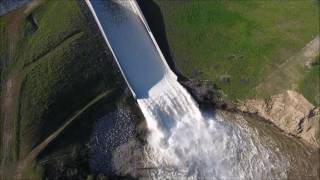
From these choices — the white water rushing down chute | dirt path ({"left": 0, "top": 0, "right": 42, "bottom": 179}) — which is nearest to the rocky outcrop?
the white water rushing down chute

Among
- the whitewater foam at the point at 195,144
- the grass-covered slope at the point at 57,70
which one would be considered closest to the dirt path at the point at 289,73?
the whitewater foam at the point at 195,144

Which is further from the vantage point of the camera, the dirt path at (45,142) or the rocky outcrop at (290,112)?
the rocky outcrop at (290,112)

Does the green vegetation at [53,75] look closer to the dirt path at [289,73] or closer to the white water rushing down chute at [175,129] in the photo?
the white water rushing down chute at [175,129]

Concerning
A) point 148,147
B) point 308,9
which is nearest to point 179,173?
point 148,147

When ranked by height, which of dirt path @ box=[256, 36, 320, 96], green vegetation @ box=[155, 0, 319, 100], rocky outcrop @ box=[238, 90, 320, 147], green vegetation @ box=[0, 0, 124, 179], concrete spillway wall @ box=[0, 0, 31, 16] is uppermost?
concrete spillway wall @ box=[0, 0, 31, 16]

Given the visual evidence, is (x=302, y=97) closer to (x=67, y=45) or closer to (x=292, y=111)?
(x=292, y=111)

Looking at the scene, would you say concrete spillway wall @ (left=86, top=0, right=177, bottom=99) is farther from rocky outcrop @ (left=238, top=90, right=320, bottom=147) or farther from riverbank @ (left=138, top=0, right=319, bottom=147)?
rocky outcrop @ (left=238, top=90, right=320, bottom=147)

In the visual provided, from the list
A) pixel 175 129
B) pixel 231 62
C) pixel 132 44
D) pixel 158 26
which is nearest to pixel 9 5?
pixel 132 44
